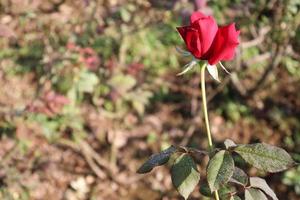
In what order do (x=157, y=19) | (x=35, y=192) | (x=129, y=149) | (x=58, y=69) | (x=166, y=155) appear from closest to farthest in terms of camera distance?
(x=166, y=155) < (x=58, y=69) < (x=35, y=192) < (x=129, y=149) < (x=157, y=19)

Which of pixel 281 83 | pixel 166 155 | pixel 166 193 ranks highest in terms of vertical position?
pixel 166 155

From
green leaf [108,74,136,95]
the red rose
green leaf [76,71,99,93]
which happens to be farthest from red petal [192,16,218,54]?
green leaf [108,74,136,95]

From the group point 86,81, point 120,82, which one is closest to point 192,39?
point 86,81

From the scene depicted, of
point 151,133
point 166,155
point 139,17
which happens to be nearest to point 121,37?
point 139,17

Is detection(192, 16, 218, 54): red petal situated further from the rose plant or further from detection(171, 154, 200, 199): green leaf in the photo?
detection(171, 154, 200, 199): green leaf

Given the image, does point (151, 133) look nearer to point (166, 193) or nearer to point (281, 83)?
point (166, 193)

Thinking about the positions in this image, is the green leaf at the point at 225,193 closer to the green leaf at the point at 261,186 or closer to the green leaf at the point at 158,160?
the green leaf at the point at 261,186
